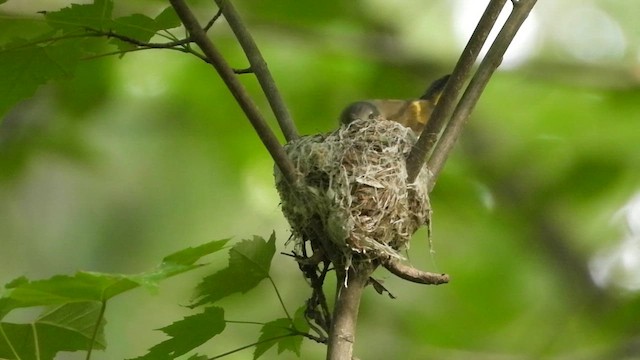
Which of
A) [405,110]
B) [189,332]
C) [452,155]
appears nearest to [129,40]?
[189,332]

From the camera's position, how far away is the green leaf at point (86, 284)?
1.09 meters

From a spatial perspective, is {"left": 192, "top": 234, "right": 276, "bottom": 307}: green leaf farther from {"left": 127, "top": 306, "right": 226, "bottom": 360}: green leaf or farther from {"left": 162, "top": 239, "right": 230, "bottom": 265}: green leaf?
{"left": 162, "top": 239, "right": 230, "bottom": 265}: green leaf

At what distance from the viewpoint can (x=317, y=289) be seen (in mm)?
1531

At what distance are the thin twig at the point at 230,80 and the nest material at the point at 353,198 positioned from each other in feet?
0.77

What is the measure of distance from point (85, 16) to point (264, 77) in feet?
1.52

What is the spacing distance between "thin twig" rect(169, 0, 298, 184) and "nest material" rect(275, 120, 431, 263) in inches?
9.3

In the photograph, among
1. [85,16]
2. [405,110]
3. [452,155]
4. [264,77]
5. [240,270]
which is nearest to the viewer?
[85,16]

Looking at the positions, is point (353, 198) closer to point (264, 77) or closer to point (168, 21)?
point (264, 77)

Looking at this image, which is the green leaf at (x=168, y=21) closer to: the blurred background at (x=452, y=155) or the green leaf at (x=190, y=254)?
the green leaf at (x=190, y=254)

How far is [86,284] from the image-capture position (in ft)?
3.73

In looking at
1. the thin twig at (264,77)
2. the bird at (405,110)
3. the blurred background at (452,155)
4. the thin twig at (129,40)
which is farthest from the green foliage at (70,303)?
the blurred background at (452,155)

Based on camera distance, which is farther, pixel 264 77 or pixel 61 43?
pixel 264 77

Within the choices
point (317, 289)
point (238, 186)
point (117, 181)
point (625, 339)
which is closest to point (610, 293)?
point (625, 339)

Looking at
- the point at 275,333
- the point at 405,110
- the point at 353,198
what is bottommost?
the point at 275,333
